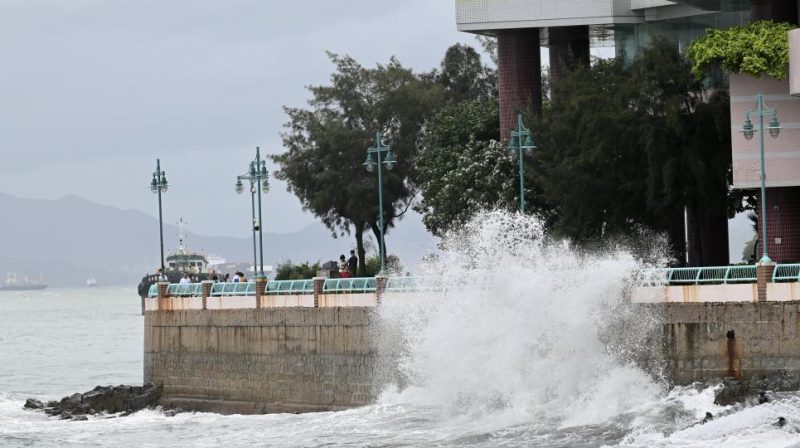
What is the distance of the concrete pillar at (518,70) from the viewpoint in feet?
210

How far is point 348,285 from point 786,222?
12.2 metres

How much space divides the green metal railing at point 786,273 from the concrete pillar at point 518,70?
24.5 meters

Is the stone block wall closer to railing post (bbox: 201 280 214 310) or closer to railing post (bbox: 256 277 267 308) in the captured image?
railing post (bbox: 256 277 267 308)

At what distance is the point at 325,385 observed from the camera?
4634 cm

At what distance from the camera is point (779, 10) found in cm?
5006

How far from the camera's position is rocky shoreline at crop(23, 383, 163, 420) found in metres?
52.4

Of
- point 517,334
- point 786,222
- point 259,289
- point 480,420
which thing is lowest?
point 480,420

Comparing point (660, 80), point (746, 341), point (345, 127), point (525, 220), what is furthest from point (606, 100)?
point (345, 127)

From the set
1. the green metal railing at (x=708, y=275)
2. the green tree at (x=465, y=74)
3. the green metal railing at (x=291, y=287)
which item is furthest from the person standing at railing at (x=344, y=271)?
the green tree at (x=465, y=74)

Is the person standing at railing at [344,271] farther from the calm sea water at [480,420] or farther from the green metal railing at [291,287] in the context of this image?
the calm sea water at [480,420]

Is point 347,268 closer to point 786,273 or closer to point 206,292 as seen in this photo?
point 206,292

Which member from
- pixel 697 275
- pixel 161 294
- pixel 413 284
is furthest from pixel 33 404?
pixel 697 275

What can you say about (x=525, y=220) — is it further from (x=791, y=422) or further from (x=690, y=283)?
(x=791, y=422)

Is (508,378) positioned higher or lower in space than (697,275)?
lower
